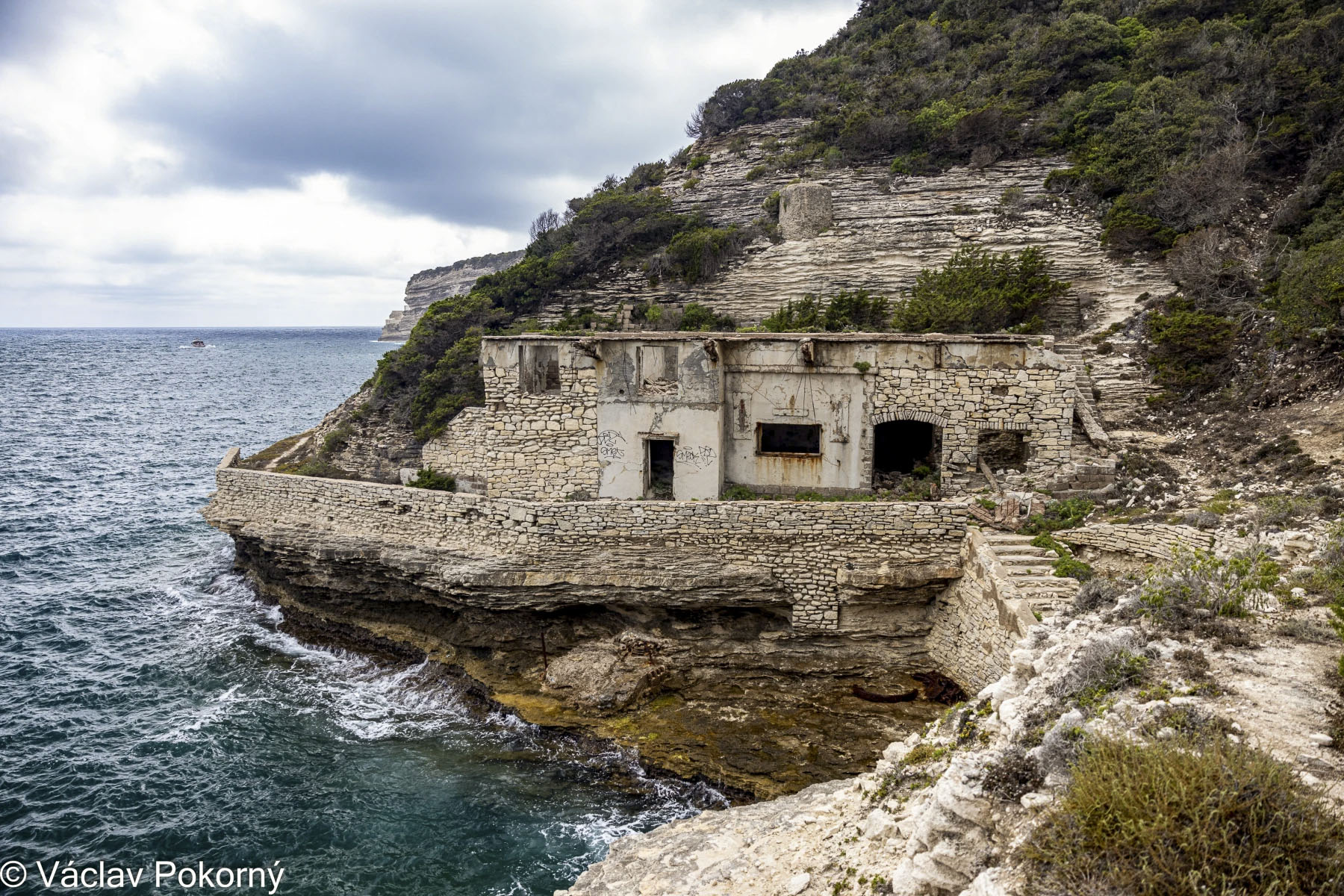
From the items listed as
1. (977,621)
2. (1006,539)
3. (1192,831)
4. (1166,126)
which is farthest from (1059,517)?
(1166,126)

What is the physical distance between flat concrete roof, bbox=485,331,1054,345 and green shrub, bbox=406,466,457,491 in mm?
5054

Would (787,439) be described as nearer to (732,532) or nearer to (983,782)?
(732,532)

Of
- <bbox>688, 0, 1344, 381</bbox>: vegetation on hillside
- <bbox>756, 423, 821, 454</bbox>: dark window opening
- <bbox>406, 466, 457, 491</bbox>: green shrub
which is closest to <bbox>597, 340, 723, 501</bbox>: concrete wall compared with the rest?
<bbox>756, 423, 821, 454</bbox>: dark window opening

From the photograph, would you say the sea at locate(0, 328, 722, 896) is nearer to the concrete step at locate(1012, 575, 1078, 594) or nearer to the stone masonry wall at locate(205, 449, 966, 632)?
the stone masonry wall at locate(205, 449, 966, 632)

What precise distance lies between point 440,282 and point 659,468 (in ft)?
440

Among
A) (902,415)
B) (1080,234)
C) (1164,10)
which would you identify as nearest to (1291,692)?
(902,415)

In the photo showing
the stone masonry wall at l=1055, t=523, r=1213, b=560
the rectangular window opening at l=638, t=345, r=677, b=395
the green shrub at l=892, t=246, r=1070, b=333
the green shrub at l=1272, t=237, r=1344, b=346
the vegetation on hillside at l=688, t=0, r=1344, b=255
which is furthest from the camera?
the vegetation on hillside at l=688, t=0, r=1344, b=255

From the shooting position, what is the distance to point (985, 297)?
2080 centimetres

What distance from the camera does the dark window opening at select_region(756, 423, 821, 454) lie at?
54.0ft

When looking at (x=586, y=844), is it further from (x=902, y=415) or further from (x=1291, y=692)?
(x=902, y=415)

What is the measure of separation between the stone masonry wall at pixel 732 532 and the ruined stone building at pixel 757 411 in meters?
1.74

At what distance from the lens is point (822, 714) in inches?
492

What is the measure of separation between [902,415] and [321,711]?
14052mm

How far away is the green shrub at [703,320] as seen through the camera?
26812mm
